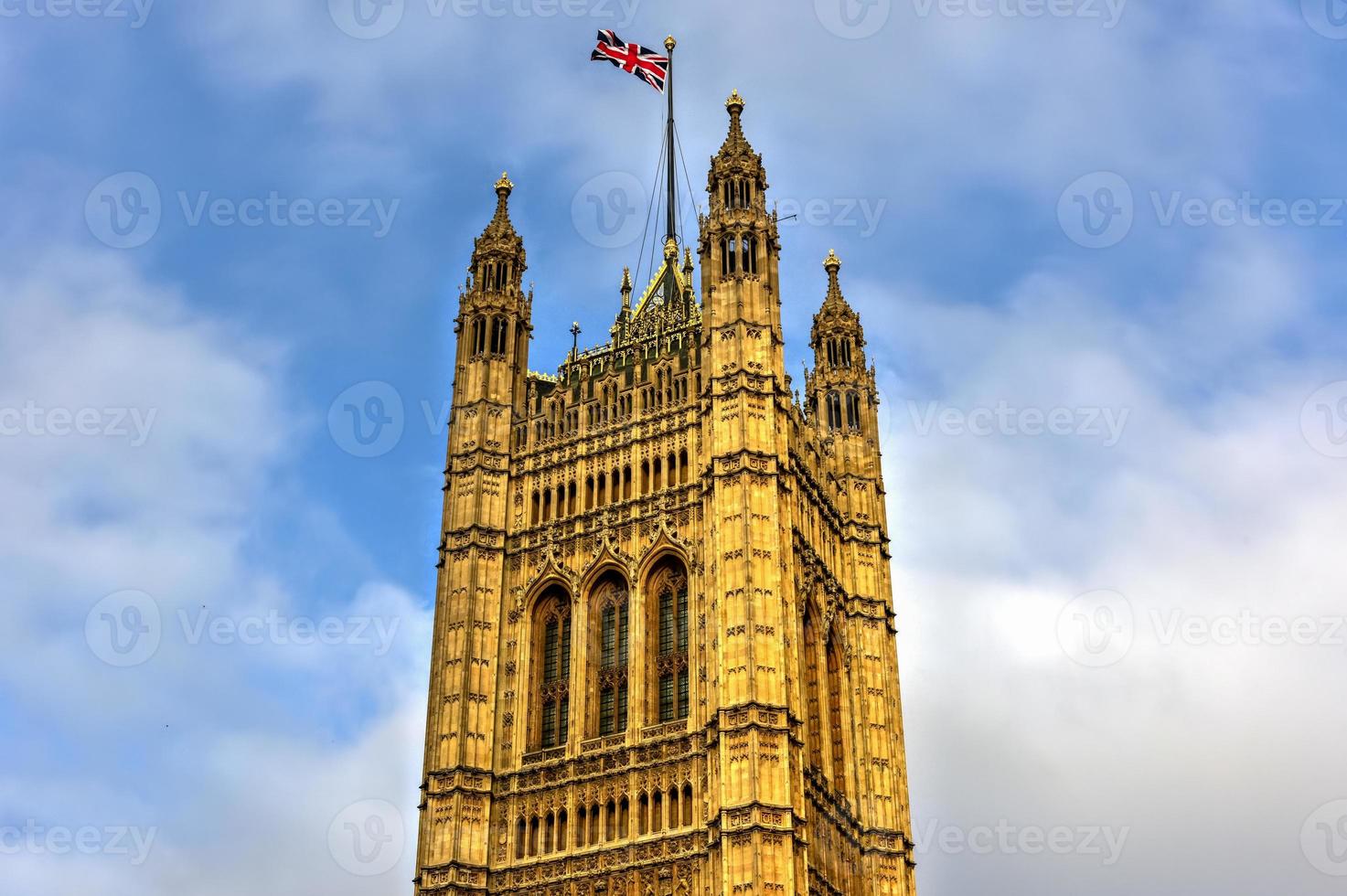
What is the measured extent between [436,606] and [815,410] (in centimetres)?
1912

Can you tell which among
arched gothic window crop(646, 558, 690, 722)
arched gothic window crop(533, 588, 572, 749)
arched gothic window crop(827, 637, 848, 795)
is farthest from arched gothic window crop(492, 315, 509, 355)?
arched gothic window crop(827, 637, 848, 795)

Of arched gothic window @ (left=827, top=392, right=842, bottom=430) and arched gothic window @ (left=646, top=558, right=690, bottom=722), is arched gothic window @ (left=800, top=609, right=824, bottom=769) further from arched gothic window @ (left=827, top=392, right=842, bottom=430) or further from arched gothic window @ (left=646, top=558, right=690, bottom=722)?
arched gothic window @ (left=827, top=392, right=842, bottom=430)

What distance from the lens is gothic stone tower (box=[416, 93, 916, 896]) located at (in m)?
58.2

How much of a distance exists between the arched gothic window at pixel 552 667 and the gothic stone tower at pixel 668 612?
91 millimetres

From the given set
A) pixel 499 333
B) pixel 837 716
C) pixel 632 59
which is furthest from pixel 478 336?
pixel 837 716

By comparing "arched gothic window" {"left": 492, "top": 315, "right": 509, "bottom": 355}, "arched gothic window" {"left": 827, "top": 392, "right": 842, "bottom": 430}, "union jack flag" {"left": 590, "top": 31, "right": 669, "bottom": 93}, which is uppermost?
"union jack flag" {"left": 590, "top": 31, "right": 669, "bottom": 93}

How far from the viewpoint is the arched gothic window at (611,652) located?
6225 cm

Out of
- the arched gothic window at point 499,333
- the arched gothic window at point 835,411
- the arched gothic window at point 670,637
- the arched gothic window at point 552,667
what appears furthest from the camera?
the arched gothic window at point 835,411

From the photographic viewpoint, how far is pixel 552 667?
64562mm

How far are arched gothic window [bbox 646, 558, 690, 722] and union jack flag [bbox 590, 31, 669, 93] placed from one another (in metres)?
22.5

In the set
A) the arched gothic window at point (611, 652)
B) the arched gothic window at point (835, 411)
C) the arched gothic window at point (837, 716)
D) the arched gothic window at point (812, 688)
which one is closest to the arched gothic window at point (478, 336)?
the arched gothic window at point (611, 652)

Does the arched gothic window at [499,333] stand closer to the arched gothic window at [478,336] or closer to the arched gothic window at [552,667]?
the arched gothic window at [478,336]

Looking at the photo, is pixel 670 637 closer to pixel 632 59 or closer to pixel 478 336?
pixel 478 336

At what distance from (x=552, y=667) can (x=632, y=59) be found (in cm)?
2636
